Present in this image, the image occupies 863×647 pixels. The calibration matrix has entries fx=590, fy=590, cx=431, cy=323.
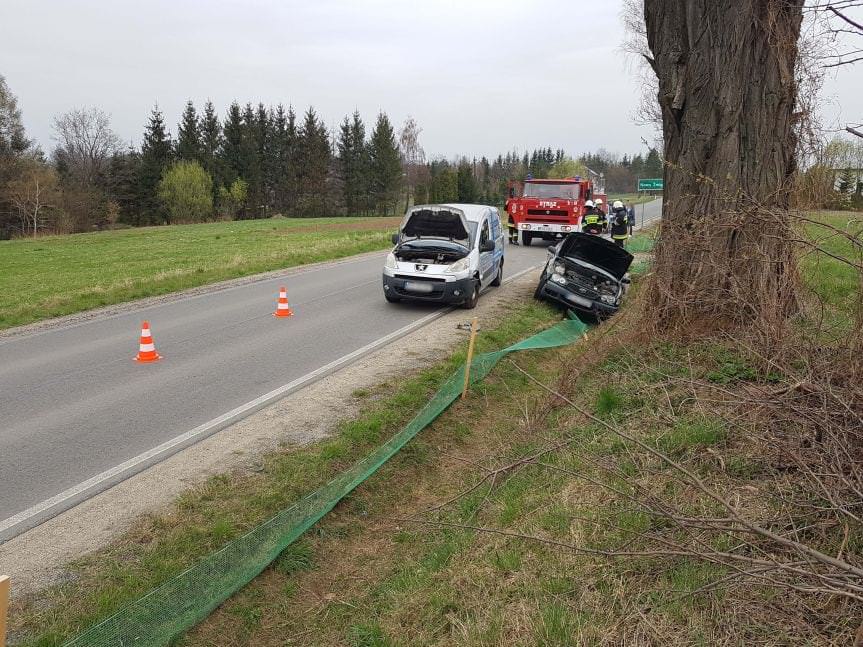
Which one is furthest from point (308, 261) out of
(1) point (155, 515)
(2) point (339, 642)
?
(2) point (339, 642)

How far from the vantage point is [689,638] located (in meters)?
2.68

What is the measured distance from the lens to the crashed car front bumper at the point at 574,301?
11.2 m

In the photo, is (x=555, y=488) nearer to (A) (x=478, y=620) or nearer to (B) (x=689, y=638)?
(A) (x=478, y=620)

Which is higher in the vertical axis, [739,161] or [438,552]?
[739,161]

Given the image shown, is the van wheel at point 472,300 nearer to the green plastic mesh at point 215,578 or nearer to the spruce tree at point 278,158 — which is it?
the green plastic mesh at point 215,578

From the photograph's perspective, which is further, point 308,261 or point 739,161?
point 308,261

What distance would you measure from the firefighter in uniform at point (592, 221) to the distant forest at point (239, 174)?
150 ft

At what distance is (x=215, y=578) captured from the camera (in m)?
3.68

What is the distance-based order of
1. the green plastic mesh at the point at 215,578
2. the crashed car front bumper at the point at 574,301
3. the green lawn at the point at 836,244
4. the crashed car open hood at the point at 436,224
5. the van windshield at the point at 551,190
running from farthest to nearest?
the van windshield at the point at 551,190
the crashed car open hood at the point at 436,224
the crashed car front bumper at the point at 574,301
the green lawn at the point at 836,244
the green plastic mesh at the point at 215,578

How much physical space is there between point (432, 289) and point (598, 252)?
140 inches

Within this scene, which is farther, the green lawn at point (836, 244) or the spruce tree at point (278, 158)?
the spruce tree at point (278, 158)

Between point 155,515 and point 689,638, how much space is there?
3.80 meters

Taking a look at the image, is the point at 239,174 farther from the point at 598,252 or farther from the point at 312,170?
the point at 598,252

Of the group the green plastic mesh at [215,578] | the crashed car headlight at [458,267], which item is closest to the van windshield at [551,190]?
the crashed car headlight at [458,267]
